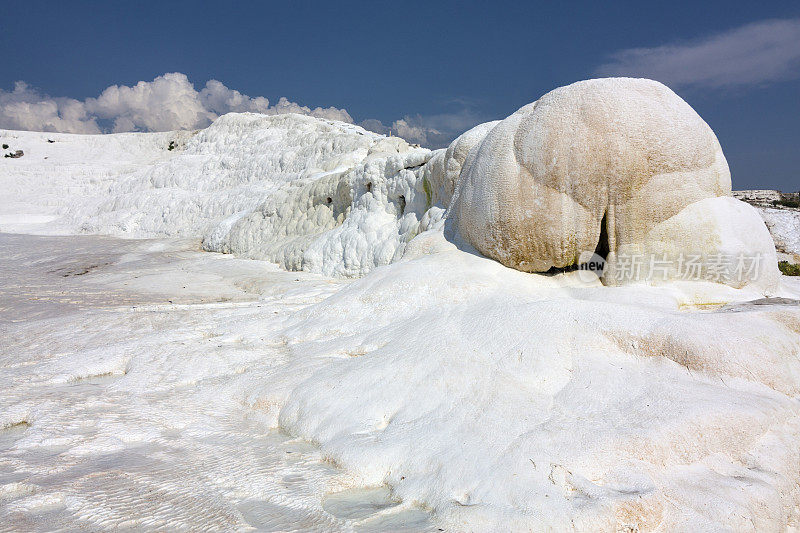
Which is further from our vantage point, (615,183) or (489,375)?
(615,183)

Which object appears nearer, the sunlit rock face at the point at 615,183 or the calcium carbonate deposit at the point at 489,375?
the calcium carbonate deposit at the point at 489,375

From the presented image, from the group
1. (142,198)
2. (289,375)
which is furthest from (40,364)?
(142,198)

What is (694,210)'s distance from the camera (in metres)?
4.06

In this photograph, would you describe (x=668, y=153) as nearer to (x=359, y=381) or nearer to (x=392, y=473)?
(x=359, y=381)

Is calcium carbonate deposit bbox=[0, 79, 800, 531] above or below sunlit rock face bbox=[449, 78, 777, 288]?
below

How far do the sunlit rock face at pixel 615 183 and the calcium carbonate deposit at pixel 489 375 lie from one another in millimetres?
19

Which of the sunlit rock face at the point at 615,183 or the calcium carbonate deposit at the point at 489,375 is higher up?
the sunlit rock face at the point at 615,183

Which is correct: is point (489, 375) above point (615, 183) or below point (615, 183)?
below

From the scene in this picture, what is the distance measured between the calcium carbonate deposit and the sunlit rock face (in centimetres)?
2

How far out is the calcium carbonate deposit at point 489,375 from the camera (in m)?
1.94

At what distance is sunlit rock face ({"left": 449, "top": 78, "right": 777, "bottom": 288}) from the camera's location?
13.0 ft

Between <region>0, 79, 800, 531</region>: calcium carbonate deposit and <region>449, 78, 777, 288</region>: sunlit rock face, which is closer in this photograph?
<region>0, 79, 800, 531</region>: calcium carbonate deposit

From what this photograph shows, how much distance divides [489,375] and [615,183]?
2.34 m

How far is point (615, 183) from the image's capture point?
405cm
